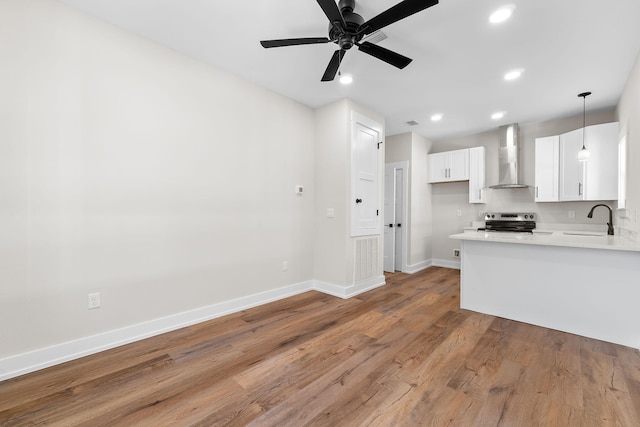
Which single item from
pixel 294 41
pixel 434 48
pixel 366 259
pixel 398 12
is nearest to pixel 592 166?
pixel 434 48

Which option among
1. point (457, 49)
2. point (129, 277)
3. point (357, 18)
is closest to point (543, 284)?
point (457, 49)

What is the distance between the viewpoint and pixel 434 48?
2.65m

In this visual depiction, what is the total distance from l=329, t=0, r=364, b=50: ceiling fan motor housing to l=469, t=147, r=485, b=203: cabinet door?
4.08 m

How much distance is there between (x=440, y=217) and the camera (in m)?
5.90

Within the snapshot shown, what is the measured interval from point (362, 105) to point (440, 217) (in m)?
3.20

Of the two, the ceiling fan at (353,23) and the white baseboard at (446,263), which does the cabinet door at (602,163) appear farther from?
the ceiling fan at (353,23)

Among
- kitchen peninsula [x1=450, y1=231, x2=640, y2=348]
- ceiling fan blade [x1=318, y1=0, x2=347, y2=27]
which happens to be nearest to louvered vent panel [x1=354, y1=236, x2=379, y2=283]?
kitchen peninsula [x1=450, y1=231, x2=640, y2=348]

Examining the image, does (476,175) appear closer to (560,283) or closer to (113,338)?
(560,283)

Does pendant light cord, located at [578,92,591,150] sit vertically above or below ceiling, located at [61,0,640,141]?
below

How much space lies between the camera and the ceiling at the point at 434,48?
84.7 inches

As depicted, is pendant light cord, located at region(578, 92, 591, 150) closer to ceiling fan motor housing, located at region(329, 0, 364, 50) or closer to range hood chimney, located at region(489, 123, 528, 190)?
range hood chimney, located at region(489, 123, 528, 190)

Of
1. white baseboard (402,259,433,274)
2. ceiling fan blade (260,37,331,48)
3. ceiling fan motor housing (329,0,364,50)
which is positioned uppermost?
ceiling fan motor housing (329,0,364,50)

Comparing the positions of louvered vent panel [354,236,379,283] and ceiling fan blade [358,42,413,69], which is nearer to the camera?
ceiling fan blade [358,42,413,69]

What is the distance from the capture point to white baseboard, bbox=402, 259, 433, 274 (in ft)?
17.3
